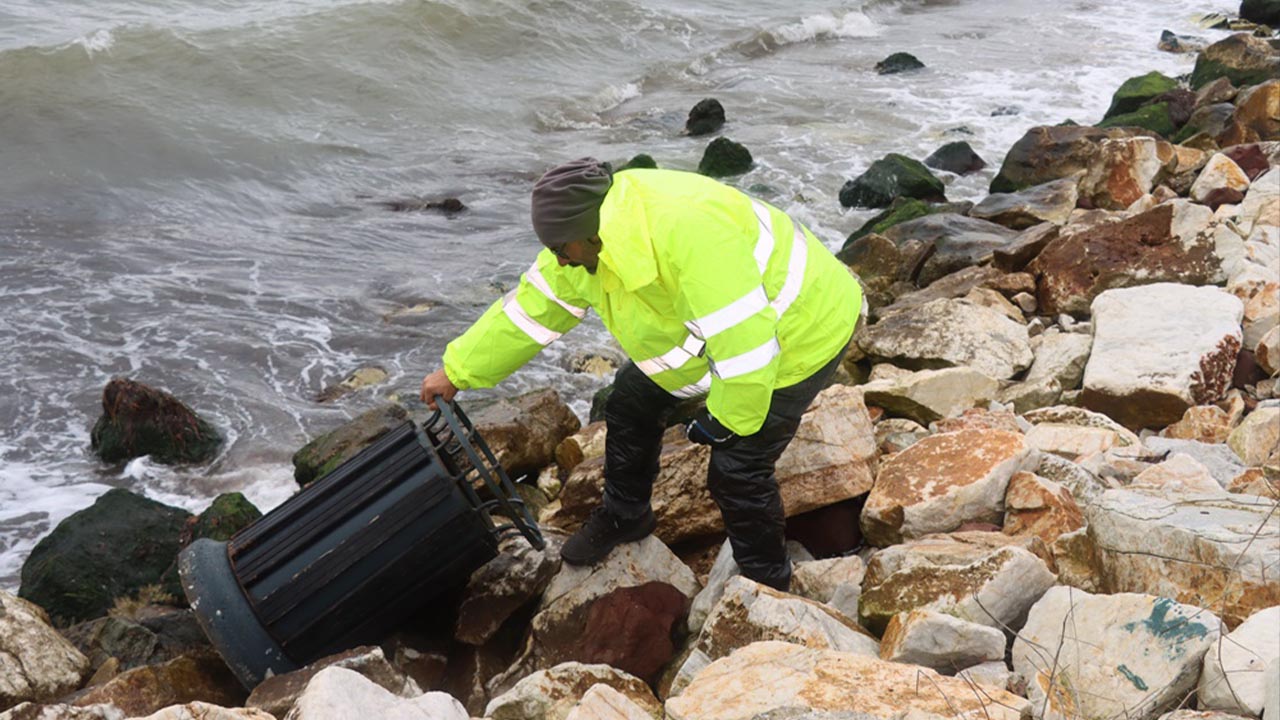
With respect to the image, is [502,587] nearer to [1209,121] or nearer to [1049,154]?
[1049,154]

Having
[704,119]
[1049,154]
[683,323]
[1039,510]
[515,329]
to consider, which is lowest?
[704,119]

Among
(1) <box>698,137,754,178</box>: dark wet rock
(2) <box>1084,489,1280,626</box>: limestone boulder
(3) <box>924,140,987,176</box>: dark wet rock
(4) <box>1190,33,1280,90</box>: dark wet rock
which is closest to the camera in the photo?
(2) <box>1084,489,1280,626</box>: limestone boulder

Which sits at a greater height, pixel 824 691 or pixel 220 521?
pixel 824 691

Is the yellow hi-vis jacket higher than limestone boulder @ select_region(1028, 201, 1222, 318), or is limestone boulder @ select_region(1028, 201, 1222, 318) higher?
the yellow hi-vis jacket

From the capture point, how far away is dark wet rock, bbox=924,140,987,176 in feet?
38.0

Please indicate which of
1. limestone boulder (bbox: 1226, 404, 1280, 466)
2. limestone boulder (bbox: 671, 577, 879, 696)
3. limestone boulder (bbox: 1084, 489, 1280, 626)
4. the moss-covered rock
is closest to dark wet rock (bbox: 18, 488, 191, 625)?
limestone boulder (bbox: 671, 577, 879, 696)

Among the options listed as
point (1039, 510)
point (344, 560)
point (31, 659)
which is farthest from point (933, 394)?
point (31, 659)

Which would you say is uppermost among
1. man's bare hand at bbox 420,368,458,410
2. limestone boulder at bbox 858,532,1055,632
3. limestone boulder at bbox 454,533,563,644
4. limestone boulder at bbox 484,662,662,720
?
man's bare hand at bbox 420,368,458,410

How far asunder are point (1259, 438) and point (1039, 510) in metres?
1.16

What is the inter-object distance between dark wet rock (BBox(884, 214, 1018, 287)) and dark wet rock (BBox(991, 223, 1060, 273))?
1.02 feet

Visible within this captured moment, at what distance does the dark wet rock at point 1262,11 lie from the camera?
60.3 ft

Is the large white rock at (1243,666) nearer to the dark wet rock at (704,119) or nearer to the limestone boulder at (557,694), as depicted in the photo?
the limestone boulder at (557,694)

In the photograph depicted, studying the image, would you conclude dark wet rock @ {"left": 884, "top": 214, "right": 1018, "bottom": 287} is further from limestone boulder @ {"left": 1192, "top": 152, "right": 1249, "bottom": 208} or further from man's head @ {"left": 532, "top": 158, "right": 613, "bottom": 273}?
man's head @ {"left": 532, "top": 158, "right": 613, "bottom": 273}

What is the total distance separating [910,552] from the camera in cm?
331
